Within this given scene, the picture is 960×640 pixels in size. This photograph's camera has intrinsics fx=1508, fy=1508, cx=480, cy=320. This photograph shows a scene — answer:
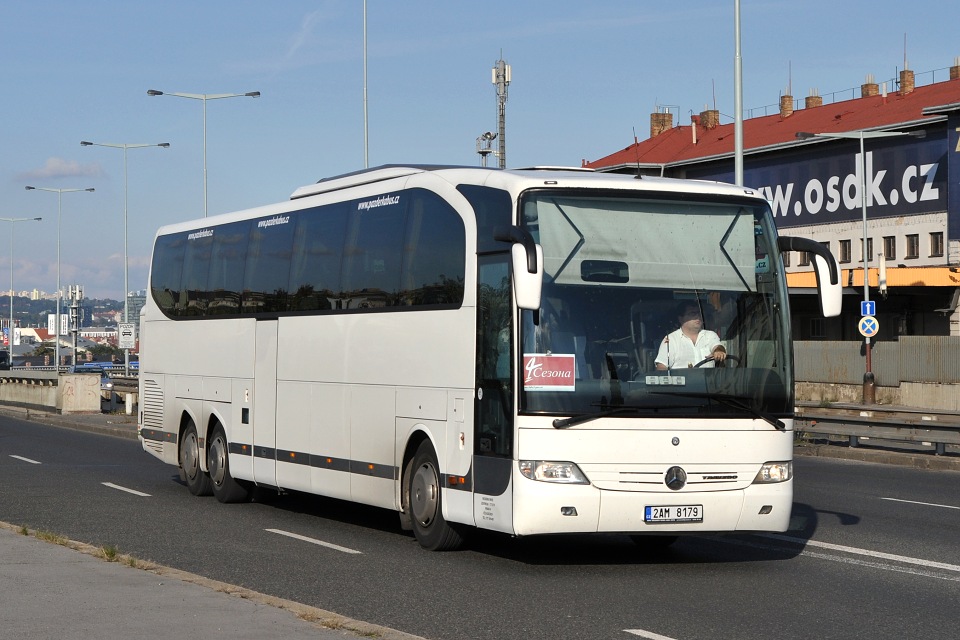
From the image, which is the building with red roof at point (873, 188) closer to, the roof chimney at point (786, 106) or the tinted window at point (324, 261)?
the roof chimney at point (786, 106)

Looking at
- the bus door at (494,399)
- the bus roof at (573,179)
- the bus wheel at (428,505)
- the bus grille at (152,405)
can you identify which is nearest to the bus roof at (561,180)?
the bus roof at (573,179)

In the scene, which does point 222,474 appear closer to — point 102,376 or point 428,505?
point 428,505

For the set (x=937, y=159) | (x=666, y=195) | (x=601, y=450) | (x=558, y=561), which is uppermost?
(x=937, y=159)

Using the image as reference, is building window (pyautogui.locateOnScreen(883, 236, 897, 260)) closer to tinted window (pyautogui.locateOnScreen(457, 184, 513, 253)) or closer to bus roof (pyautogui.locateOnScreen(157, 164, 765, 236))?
bus roof (pyautogui.locateOnScreen(157, 164, 765, 236))

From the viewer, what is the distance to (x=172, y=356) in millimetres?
19750

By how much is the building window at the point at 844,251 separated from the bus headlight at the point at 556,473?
206ft

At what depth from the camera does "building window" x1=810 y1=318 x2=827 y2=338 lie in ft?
223

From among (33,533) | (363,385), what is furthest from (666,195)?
(33,533)

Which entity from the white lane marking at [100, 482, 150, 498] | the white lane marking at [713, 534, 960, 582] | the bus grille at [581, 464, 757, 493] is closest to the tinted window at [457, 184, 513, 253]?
the bus grille at [581, 464, 757, 493]

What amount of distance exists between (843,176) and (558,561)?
6183cm

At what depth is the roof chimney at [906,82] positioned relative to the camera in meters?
79.3

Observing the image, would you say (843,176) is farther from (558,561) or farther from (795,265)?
(558,561)

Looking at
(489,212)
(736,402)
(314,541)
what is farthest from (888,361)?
(489,212)

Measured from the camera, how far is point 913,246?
6694 cm
